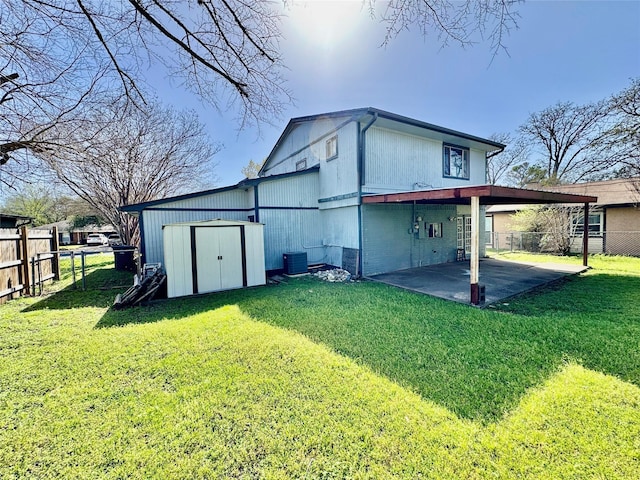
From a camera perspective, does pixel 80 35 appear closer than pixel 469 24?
No

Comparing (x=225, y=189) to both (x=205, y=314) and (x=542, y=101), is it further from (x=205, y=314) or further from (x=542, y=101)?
(x=542, y=101)

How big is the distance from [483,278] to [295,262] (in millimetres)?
6037

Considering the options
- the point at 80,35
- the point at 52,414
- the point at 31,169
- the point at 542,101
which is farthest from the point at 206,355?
the point at 542,101

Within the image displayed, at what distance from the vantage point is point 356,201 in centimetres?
888

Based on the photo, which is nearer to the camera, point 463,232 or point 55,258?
point 55,258

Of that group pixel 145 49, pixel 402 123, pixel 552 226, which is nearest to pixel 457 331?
pixel 145 49

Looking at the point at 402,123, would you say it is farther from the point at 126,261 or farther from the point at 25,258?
the point at 126,261

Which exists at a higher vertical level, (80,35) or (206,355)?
(80,35)

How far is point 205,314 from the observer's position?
5.70 m

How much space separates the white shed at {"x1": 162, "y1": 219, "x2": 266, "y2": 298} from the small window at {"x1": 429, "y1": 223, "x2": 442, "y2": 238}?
6.80 m

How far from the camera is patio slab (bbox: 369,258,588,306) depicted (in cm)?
683

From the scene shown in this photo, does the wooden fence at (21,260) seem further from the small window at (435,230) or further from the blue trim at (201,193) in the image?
the small window at (435,230)

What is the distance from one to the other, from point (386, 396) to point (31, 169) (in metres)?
7.74

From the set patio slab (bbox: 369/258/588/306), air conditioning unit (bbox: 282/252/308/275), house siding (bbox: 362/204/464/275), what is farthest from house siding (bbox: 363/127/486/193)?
air conditioning unit (bbox: 282/252/308/275)
